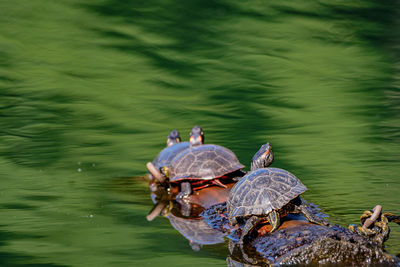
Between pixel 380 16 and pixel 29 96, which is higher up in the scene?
pixel 380 16

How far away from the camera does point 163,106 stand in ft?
35.6

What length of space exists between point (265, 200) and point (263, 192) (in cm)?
8

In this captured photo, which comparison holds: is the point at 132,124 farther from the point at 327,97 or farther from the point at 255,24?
the point at 255,24

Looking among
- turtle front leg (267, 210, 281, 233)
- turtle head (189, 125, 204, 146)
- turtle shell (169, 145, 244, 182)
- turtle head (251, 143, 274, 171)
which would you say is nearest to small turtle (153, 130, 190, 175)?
turtle head (189, 125, 204, 146)

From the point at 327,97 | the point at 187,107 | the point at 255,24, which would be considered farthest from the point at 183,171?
the point at 255,24

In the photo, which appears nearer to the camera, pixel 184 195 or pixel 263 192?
pixel 263 192

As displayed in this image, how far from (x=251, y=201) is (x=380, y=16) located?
13678 mm

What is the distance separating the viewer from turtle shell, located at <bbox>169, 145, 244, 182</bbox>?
608 centimetres

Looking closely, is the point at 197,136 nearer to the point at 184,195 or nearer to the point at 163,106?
the point at 184,195

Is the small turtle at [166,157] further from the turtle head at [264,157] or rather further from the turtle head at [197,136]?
the turtle head at [264,157]

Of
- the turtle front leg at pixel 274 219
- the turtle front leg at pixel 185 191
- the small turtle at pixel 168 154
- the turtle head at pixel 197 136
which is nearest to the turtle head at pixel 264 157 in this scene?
the turtle front leg at pixel 274 219

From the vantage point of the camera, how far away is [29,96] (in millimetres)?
11492

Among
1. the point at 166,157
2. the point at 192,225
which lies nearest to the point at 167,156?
the point at 166,157

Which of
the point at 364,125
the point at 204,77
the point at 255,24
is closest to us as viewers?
the point at 364,125
